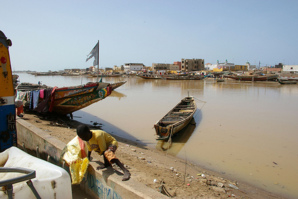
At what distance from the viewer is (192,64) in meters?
70.9

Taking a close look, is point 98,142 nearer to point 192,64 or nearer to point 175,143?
point 175,143

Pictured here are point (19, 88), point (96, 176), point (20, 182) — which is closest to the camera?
point (20, 182)

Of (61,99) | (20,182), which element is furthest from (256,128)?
(20,182)

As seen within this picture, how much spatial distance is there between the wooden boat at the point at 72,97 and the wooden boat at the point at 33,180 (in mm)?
6185

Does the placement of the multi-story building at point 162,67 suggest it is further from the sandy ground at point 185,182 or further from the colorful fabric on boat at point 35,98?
the sandy ground at point 185,182

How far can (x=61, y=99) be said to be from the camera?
28.9ft

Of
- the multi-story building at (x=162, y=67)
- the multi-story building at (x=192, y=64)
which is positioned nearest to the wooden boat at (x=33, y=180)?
the multi-story building at (x=192, y=64)

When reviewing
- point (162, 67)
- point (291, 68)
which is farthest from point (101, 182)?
point (162, 67)

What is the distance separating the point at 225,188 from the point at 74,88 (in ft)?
21.5

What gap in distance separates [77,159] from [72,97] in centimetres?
620

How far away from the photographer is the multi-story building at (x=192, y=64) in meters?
70.2

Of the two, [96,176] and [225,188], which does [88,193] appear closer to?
[96,176]

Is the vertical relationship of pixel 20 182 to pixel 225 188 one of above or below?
above

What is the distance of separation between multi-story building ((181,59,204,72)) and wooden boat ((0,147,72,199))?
69284 millimetres
